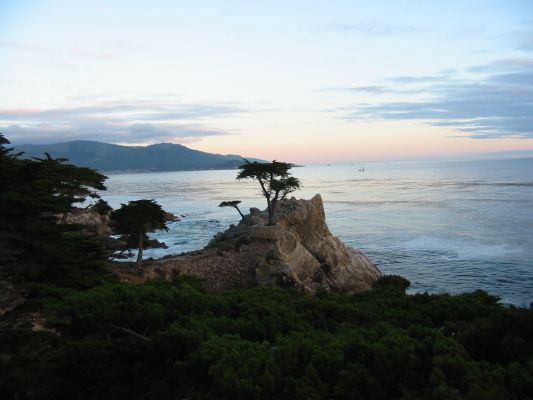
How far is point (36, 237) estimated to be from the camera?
49.5 ft

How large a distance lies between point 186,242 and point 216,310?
34.6 m

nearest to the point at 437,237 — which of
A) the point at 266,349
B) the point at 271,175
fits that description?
the point at 271,175

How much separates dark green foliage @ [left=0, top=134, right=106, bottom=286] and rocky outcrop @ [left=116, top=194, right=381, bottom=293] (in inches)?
239

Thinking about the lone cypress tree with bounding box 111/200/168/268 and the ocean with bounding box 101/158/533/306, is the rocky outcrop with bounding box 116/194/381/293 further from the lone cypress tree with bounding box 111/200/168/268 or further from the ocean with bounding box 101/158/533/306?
the ocean with bounding box 101/158/533/306

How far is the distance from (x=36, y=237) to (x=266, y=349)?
11.9 metres

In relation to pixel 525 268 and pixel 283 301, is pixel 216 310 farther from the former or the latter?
Answer: pixel 525 268

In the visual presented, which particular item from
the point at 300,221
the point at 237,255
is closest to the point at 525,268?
the point at 300,221

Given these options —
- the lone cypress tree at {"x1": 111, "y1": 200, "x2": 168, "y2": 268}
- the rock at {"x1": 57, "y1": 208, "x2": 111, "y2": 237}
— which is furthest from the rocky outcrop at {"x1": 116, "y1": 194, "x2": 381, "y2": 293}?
the rock at {"x1": 57, "y1": 208, "x2": 111, "y2": 237}

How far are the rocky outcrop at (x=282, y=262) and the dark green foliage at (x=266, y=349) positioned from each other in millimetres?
12838

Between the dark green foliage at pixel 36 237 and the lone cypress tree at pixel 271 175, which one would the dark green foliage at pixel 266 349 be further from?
the lone cypress tree at pixel 271 175

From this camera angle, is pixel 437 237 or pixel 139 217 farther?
pixel 437 237

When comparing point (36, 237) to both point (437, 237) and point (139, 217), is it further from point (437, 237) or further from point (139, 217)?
point (437, 237)

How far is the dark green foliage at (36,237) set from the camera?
14.4 metres

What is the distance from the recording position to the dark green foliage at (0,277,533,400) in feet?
17.4
